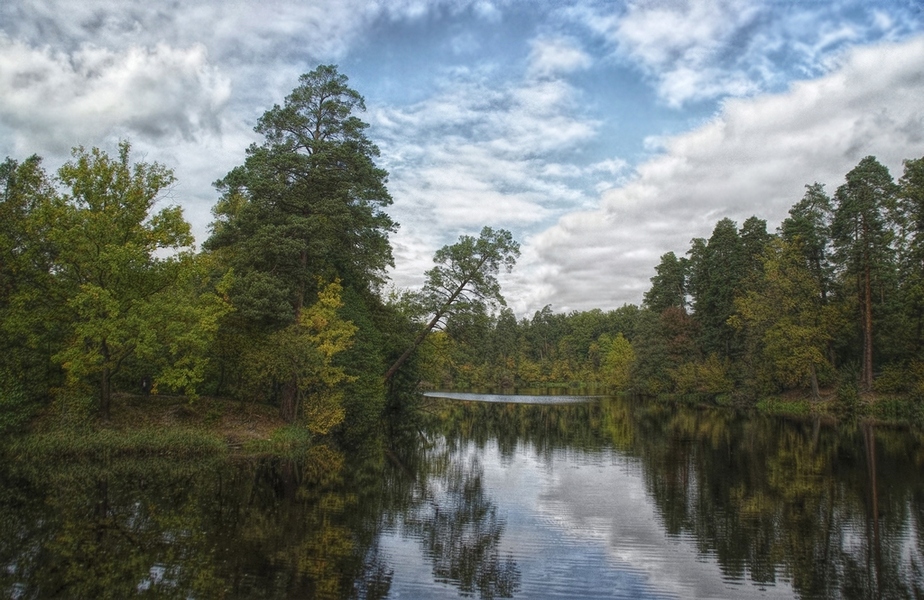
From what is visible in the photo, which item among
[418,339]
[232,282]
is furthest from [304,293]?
[418,339]

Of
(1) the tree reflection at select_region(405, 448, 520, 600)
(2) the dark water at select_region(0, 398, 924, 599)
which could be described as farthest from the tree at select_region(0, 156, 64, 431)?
(1) the tree reflection at select_region(405, 448, 520, 600)

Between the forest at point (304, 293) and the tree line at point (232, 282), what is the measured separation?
0.10 metres

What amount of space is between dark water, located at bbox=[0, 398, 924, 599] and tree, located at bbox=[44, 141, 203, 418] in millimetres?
4768

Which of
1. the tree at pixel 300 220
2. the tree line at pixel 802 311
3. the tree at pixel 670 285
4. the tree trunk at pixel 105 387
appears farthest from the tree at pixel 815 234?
the tree trunk at pixel 105 387

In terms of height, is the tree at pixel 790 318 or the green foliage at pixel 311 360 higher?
the tree at pixel 790 318

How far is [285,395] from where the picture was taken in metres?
29.4

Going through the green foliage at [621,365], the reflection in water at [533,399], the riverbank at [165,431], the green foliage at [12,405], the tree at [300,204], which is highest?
the tree at [300,204]

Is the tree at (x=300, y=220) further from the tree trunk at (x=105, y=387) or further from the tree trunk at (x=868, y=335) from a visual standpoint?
the tree trunk at (x=868, y=335)

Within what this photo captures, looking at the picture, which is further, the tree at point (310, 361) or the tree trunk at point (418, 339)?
the tree trunk at point (418, 339)

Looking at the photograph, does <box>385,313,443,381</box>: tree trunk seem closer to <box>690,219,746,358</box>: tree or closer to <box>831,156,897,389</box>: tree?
<box>831,156,897,389</box>: tree

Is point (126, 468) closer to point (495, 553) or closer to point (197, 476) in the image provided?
point (197, 476)

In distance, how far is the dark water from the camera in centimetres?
1070

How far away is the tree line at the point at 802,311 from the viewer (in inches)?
1714

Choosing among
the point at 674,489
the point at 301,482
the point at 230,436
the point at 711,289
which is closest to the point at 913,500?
the point at 674,489
